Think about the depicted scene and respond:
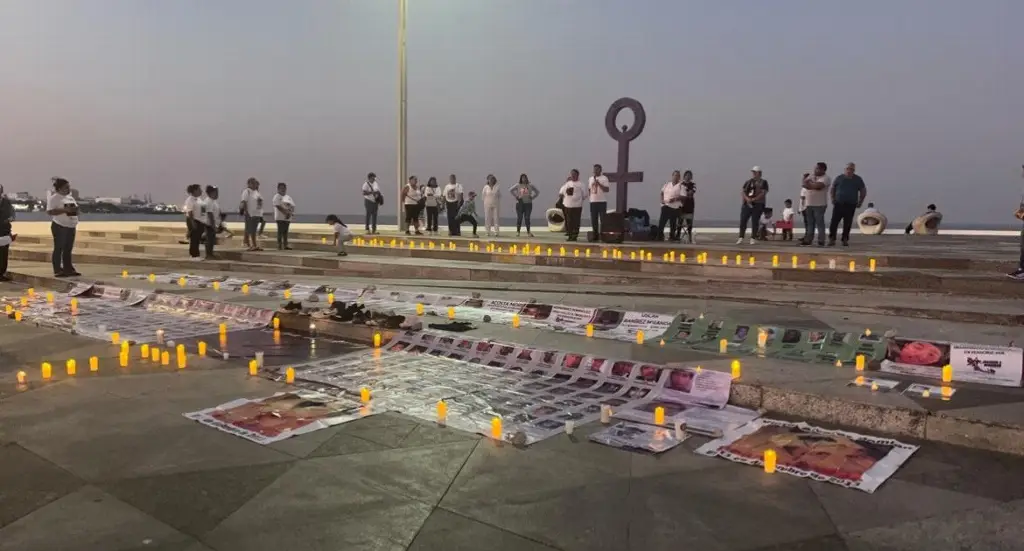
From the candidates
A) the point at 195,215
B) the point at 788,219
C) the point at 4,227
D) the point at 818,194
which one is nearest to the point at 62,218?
the point at 4,227

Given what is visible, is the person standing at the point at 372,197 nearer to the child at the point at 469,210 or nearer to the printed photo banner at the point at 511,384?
the child at the point at 469,210

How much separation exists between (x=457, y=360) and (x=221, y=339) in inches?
103

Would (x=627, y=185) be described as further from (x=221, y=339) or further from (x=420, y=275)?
(x=221, y=339)

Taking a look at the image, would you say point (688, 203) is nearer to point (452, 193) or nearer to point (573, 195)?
point (573, 195)

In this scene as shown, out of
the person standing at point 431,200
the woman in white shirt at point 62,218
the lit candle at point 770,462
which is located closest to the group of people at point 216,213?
the woman in white shirt at point 62,218

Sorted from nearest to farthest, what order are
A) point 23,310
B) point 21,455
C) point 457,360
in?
point 21,455 < point 457,360 < point 23,310

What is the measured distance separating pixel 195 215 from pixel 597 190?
337 inches

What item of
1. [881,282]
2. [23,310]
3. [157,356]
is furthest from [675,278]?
[23,310]

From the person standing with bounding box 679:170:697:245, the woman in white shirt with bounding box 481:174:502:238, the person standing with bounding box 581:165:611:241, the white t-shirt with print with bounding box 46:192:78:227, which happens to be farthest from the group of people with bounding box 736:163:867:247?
the white t-shirt with print with bounding box 46:192:78:227

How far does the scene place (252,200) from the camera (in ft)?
49.1

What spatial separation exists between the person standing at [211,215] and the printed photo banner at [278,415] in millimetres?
10668

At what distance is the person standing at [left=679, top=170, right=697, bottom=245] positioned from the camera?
15.2m

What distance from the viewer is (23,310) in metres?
8.63

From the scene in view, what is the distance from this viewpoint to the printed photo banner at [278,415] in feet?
13.5
